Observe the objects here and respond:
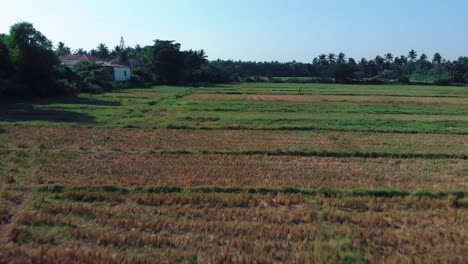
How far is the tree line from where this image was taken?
32.9 meters

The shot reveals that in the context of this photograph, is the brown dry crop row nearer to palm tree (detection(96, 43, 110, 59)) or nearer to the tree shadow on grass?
the tree shadow on grass

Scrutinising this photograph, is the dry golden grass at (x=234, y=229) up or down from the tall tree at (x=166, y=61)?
down

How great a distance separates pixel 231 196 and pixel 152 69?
206ft

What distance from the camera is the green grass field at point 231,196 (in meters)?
6.31

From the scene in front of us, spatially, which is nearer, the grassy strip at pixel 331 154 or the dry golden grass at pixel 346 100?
the grassy strip at pixel 331 154

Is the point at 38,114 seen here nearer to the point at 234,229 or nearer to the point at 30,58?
the point at 30,58

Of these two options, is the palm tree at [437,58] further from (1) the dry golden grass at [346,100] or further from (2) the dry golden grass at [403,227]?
(2) the dry golden grass at [403,227]

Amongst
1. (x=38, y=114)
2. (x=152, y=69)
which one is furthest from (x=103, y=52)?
(x=38, y=114)

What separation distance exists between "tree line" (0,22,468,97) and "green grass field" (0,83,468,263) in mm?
17152

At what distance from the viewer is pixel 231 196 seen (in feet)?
28.6

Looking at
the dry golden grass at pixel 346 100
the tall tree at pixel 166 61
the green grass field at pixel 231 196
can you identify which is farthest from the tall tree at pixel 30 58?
the tall tree at pixel 166 61

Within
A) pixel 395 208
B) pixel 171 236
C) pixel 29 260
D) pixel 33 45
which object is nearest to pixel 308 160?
pixel 395 208

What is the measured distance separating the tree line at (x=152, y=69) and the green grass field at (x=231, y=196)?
1715cm

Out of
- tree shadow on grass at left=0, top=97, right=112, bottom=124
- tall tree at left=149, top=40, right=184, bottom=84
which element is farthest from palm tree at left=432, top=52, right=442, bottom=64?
tree shadow on grass at left=0, top=97, right=112, bottom=124
